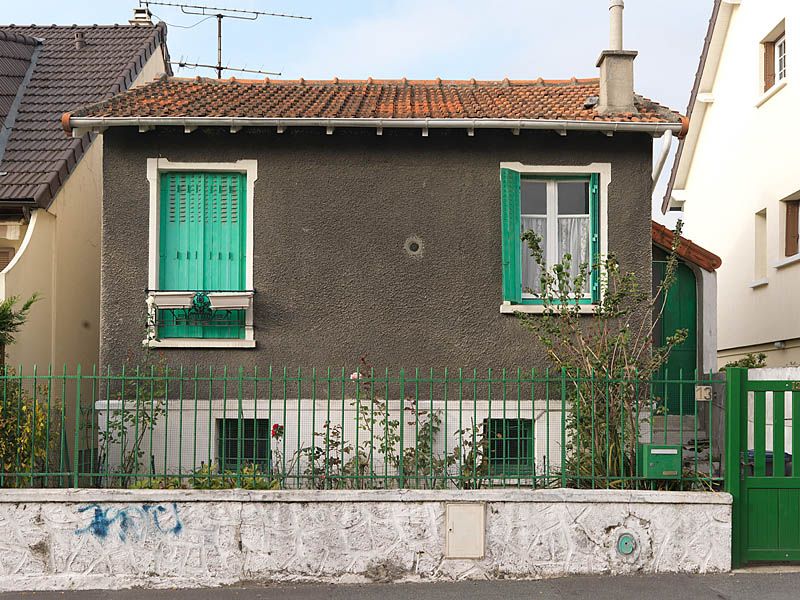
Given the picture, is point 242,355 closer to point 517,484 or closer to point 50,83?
point 517,484

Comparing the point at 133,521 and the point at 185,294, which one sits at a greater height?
the point at 185,294

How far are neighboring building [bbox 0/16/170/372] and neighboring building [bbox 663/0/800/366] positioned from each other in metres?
10.2

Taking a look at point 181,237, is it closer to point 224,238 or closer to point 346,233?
point 224,238

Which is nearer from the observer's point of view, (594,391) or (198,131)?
(594,391)

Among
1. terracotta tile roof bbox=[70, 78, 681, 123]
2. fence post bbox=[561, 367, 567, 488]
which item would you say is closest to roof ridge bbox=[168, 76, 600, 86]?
terracotta tile roof bbox=[70, 78, 681, 123]

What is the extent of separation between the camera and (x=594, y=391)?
8484 mm

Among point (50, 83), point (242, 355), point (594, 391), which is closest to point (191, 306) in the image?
point (242, 355)

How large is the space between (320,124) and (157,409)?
11.4 ft

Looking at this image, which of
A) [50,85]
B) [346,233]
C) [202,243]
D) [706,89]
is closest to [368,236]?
[346,233]

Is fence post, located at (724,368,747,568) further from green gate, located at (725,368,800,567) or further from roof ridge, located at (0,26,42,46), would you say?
roof ridge, located at (0,26,42,46)

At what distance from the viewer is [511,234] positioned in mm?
10734

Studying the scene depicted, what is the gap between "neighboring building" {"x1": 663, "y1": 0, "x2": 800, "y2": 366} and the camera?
582 inches

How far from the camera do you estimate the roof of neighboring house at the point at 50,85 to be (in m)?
12.2

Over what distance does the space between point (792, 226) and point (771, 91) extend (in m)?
2.17
